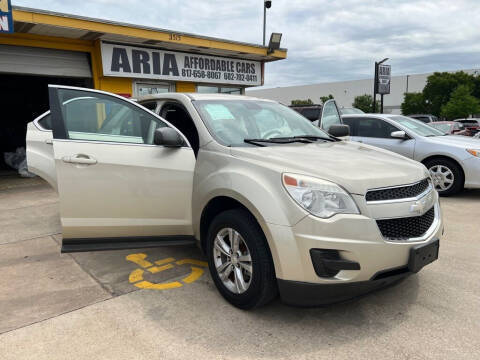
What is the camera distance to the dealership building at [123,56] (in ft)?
27.2

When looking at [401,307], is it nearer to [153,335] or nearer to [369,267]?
[369,267]

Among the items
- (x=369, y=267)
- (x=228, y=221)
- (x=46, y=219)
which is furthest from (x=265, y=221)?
(x=46, y=219)

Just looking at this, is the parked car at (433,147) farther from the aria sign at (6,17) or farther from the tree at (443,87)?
the tree at (443,87)

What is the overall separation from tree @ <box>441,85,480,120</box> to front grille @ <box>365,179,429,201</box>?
50229mm

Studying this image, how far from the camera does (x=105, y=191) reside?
318 centimetres

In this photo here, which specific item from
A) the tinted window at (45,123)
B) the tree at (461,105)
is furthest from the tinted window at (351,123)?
the tree at (461,105)

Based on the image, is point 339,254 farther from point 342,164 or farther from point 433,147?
point 433,147

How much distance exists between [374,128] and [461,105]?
45.0 meters

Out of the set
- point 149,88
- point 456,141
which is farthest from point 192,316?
point 149,88

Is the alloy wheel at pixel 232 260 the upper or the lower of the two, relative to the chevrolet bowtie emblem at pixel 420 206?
lower

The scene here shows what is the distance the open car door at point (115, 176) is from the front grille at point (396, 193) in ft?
5.08

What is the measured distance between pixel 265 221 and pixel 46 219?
4.43 metres

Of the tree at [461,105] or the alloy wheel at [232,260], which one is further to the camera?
the tree at [461,105]

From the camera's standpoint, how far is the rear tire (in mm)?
6672
